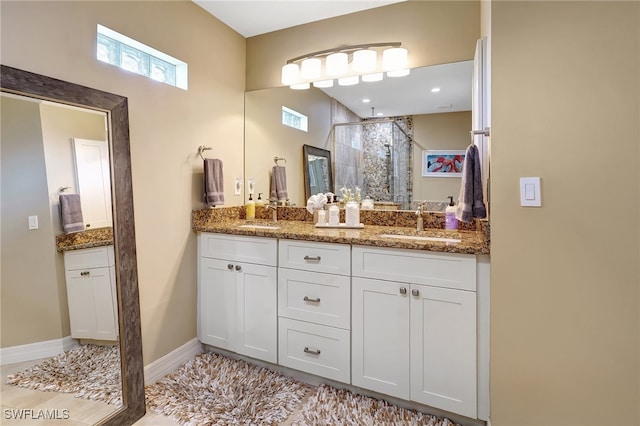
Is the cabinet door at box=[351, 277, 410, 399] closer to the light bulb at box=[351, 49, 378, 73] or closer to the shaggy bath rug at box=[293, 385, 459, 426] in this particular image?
the shaggy bath rug at box=[293, 385, 459, 426]

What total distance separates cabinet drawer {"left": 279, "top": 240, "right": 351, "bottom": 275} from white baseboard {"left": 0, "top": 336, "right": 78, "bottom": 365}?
112 cm

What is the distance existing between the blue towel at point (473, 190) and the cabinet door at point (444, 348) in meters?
0.39

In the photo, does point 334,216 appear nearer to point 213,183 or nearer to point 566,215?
point 213,183

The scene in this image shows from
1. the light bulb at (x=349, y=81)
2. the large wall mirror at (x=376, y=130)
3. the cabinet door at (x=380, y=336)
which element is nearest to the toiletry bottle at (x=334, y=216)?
the large wall mirror at (x=376, y=130)

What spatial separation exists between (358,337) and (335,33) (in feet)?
7.15

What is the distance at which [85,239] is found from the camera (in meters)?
1.59

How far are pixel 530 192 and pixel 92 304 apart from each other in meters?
2.11

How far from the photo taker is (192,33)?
227 centimetres

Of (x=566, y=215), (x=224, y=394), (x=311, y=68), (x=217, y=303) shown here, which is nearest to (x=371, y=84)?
(x=311, y=68)

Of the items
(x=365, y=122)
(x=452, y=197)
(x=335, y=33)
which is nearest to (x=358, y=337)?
(x=452, y=197)

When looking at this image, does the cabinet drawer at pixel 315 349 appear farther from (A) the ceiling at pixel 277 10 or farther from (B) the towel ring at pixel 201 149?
(A) the ceiling at pixel 277 10

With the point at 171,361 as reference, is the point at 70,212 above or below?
above

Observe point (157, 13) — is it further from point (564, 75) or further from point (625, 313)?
point (625, 313)

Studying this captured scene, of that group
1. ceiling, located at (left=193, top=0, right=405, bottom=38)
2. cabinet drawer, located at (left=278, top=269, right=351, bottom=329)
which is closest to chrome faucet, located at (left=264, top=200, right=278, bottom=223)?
cabinet drawer, located at (left=278, top=269, right=351, bottom=329)
